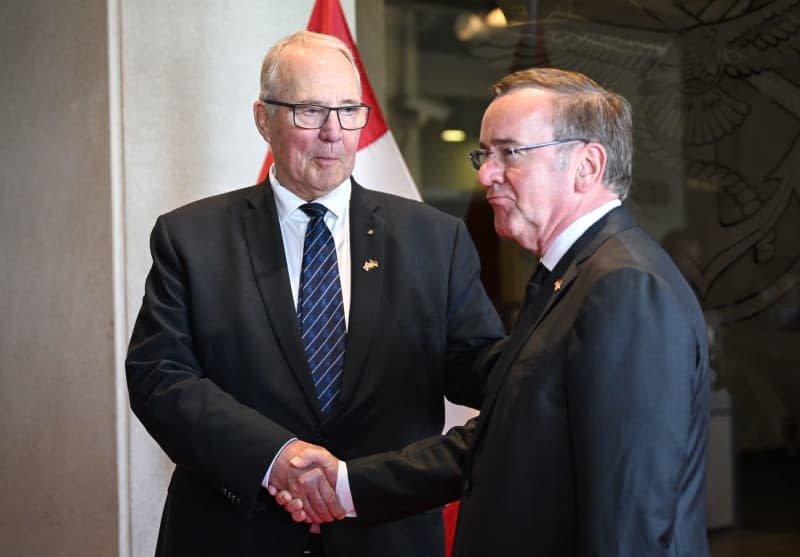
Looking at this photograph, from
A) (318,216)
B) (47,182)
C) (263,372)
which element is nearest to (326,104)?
(318,216)

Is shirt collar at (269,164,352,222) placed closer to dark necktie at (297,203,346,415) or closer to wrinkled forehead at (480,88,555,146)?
dark necktie at (297,203,346,415)

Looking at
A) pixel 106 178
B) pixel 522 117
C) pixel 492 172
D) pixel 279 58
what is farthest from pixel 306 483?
pixel 106 178

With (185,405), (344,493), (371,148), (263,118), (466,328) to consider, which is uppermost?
(263,118)

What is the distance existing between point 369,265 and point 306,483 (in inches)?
20.4

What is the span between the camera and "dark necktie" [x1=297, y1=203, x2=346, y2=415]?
2.25 m

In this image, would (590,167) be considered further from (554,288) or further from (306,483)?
(306,483)

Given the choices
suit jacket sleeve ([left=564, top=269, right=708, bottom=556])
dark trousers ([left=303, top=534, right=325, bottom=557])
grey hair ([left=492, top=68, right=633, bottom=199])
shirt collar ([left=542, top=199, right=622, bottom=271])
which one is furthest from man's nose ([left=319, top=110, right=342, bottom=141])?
suit jacket sleeve ([left=564, top=269, right=708, bottom=556])

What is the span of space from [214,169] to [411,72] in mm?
872

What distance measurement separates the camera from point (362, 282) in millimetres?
2322

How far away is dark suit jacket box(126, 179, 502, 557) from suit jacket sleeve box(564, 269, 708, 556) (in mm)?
813

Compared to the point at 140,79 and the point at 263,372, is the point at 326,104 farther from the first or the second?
the point at 140,79

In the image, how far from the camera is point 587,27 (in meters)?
3.52

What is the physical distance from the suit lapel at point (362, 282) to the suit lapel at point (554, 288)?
557 millimetres

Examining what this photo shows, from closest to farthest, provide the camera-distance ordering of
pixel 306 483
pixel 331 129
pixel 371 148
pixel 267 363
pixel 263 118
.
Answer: pixel 306 483 < pixel 267 363 < pixel 331 129 < pixel 263 118 < pixel 371 148
